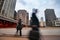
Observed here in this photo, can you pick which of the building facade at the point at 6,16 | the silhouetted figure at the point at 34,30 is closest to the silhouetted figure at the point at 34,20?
the silhouetted figure at the point at 34,30

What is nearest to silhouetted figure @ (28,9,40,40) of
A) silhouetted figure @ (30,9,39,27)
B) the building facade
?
silhouetted figure @ (30,9,39,27)

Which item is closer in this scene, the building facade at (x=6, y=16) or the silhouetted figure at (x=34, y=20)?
the silhouetted figure at (x=34, y=20)

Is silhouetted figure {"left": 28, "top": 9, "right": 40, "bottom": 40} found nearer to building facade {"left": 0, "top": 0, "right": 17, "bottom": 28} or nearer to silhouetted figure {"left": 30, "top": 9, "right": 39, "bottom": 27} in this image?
silhouetted figure {"left": 30, "top": 9, "right": 39, "bottom": 27}

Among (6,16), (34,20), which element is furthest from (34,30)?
(6,16)

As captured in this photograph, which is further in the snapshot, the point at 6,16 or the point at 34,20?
the point at 6,16

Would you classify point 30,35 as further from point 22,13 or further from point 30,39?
point 22,13

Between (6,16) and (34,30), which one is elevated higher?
(6,16)

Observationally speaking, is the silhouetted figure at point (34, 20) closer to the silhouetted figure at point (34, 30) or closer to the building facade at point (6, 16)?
the silhouetted figure at point (34, 30)

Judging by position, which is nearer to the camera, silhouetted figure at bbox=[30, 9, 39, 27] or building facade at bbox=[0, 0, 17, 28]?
silhouetted figure at bbox=[30, 9, 39, 27]

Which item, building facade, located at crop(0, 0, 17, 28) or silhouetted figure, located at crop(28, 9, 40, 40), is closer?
silhouetted figure, located at crop(28, 9, 40, 40)

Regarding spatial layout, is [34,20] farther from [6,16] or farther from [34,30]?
[6,16]

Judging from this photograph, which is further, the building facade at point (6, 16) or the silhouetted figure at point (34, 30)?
the building facade at point (6, 16)

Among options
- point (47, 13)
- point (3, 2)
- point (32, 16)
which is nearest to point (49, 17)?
point (47, 13)

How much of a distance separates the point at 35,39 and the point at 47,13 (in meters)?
110
